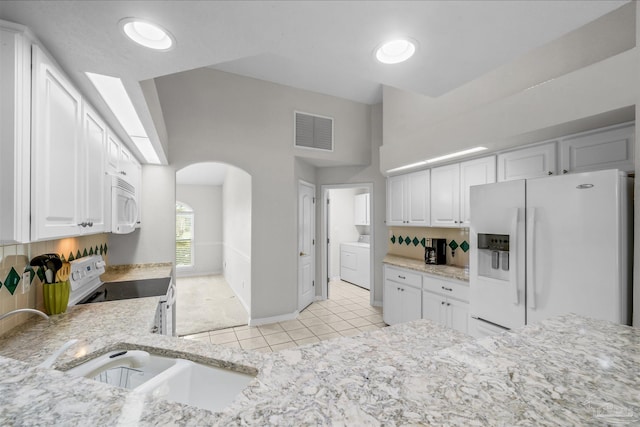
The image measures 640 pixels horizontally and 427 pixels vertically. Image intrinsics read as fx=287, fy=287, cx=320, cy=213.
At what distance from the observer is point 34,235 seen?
111 cm

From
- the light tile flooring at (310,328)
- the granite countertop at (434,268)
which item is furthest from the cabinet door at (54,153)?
the granite countertop at (434,268)

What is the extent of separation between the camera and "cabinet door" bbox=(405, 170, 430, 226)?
3.67 metres

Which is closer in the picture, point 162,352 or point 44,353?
point 162,352

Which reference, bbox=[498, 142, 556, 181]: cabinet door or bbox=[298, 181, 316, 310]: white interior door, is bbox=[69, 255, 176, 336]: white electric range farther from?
bbox=[498, 142, 556, 181]: cabinet door

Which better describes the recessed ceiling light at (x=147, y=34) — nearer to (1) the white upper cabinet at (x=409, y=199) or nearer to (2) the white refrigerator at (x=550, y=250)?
(2) the white refrigerator at (x=550, y=250)

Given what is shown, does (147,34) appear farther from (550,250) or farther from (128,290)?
(550,250)

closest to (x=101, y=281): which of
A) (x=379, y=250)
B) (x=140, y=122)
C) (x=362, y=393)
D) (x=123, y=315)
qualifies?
(x=123, y=315)

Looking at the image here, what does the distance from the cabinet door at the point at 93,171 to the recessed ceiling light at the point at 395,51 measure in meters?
1.66

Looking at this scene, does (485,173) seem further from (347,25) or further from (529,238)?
(347,25)

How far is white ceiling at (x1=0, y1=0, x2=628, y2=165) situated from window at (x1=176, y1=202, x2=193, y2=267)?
6395 mm

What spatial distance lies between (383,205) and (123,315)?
3.82m

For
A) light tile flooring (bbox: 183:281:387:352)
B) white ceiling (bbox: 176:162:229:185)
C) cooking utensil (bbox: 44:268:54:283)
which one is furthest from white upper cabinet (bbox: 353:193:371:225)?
cooking utensil (bbox: 44:268:54:283)

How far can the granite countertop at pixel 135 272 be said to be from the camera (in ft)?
9.66

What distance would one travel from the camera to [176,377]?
1016 mm
